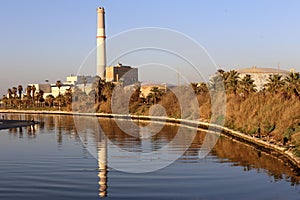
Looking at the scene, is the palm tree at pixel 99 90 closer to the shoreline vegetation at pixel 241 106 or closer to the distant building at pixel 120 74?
the shoreline vegetation at pixel 241 106

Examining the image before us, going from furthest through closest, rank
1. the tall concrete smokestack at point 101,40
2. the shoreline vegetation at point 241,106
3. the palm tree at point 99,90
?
the tall concrete smokestack at point 101,40
the palm tree at point 99,90
the shoreline vegetation at point 241,106

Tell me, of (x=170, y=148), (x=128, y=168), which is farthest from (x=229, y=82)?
(x=128, y=168)

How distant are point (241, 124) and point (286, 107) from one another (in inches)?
362

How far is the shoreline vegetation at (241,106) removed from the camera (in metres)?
36.4

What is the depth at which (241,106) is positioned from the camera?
5262 centimetres

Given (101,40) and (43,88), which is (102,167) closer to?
(101,40)

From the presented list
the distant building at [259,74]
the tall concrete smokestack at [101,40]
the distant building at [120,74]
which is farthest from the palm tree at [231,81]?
the distant building at [120,74]

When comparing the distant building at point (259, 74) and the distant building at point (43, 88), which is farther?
the distant building at point (43, 88)

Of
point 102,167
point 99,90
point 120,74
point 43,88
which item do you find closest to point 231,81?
point 99,90

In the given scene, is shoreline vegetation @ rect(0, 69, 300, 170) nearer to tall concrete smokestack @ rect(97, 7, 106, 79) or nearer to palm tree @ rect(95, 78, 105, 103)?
palm tree @ rect(95, 78, 105, 103)

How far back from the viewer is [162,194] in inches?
738

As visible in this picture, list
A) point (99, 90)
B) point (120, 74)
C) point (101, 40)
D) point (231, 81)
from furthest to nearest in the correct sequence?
point (120, 74)
point (101, 40)
point (99, 90)
point (231, 81)

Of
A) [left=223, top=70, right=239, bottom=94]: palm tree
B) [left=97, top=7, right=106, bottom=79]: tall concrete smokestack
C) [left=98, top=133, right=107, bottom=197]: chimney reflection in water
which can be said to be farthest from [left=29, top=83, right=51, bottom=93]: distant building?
[left=98, top=133, right=107, bottom=197]: chimney reflection in water

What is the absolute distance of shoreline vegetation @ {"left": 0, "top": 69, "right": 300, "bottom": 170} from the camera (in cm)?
3638
